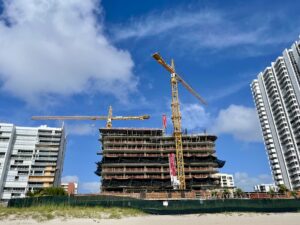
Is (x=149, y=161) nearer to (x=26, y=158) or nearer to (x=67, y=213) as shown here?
(x=26, y=158)

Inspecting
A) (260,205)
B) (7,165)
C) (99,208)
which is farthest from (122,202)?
(7,165)

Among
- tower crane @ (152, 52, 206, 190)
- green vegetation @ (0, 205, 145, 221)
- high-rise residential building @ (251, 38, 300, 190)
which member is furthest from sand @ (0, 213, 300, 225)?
high-rise residential building @ (251, 38, 300, 190)

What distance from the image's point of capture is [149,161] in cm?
12019

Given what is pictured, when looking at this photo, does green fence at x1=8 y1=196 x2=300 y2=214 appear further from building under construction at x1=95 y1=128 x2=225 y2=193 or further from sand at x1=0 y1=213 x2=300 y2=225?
building under construction at x1=95 y1=128 x2=225 y2=193

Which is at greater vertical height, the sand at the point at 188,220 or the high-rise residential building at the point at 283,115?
the high-rise residential building at the point at 283,115

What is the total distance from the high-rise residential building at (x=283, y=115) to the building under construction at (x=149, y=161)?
3571cm

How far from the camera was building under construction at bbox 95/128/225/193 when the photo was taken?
375 feet

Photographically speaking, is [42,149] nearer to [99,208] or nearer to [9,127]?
[9,127]

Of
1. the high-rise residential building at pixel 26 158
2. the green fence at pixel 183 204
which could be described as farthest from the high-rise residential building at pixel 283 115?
the high-rise residential building at pixel 26 158

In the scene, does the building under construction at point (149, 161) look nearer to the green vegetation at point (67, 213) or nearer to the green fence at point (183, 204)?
the green fence at point (183, 204)

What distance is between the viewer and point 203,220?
125 ft

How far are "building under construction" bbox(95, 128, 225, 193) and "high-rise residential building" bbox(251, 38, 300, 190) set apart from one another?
35.7 metres

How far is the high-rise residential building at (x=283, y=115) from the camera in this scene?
133 meters

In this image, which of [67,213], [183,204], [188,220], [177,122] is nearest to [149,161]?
[177,122]
